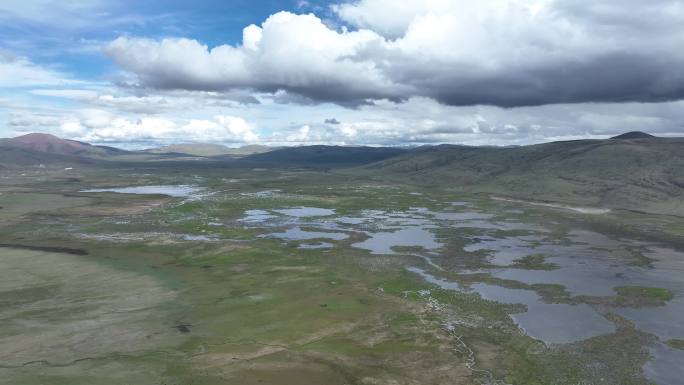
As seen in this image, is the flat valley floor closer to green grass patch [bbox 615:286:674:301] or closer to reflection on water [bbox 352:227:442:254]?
green grass patch [bbox 615:286:674:301]

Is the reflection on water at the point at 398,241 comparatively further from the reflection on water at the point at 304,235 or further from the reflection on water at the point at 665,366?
the reflection on water at the point at 665,366

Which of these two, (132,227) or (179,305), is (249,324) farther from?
(132,227)

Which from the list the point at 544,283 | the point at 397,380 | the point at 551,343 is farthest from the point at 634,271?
the point at 397,380

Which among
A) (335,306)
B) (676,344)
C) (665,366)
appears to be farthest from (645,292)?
(335,306)

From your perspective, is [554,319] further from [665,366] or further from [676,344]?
[665,366]

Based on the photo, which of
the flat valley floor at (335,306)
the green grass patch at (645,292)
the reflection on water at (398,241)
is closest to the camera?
the flat valley floor at (335,306)

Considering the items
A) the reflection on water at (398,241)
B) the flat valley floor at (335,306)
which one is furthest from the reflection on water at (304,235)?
Answer: the reflection on water at (398,241)

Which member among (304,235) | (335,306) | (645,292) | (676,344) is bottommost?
(304,235)

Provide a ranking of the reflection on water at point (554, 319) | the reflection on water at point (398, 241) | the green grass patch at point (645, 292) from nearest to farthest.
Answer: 1. the reflection on water at point (554, 319)
2. the green grass patch at point (645, 292)
3. the reflection on water at point (398, 241)

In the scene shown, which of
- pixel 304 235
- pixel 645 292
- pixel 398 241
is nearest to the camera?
pixel 645 292

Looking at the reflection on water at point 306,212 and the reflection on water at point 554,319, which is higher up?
the reflection on water at point 554,319

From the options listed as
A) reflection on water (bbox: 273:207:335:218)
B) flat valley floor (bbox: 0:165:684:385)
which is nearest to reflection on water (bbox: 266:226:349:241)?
flat valley floor (bbox: 0:165:684:385)
